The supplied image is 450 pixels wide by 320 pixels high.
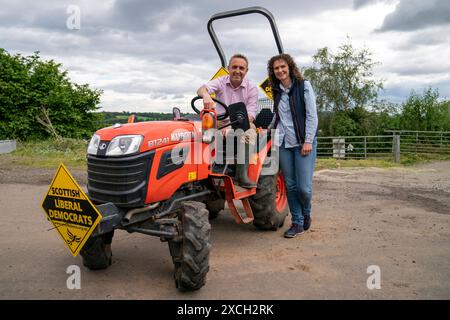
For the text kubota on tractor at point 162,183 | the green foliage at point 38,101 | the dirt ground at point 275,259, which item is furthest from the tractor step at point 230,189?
the green foliage at point 38,101

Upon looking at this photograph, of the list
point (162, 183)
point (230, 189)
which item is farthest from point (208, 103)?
point (162, 183)

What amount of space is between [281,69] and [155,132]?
1.86m

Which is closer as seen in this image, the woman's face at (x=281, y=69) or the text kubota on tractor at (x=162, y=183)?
the text kubota on tractor at (x=162, y=183)

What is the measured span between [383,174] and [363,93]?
1450cm

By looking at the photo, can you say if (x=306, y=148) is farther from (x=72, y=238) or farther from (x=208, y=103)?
(x=72, y=238)

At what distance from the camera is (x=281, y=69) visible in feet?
16.5

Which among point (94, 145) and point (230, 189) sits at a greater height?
point (94, 145)

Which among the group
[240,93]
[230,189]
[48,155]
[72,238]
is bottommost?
[72,238]

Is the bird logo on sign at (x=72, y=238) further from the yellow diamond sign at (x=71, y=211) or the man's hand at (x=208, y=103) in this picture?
the man's hand at (x=208, y=103)

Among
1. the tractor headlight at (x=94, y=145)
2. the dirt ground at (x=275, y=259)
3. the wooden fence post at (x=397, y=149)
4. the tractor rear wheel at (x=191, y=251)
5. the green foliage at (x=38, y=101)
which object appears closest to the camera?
the tractor rear wheel at (x=191, y=251)

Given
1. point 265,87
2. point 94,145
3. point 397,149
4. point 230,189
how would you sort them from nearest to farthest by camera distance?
point 94,145 < point 230,189 < point 265,87 < point 397,149

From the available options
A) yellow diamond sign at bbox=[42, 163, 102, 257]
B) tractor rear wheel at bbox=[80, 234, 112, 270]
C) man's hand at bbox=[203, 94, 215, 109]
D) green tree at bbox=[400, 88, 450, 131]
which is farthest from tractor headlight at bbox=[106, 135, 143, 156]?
green tree at bbox=[400, 88, 450, 131]

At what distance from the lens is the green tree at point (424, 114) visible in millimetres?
22344
